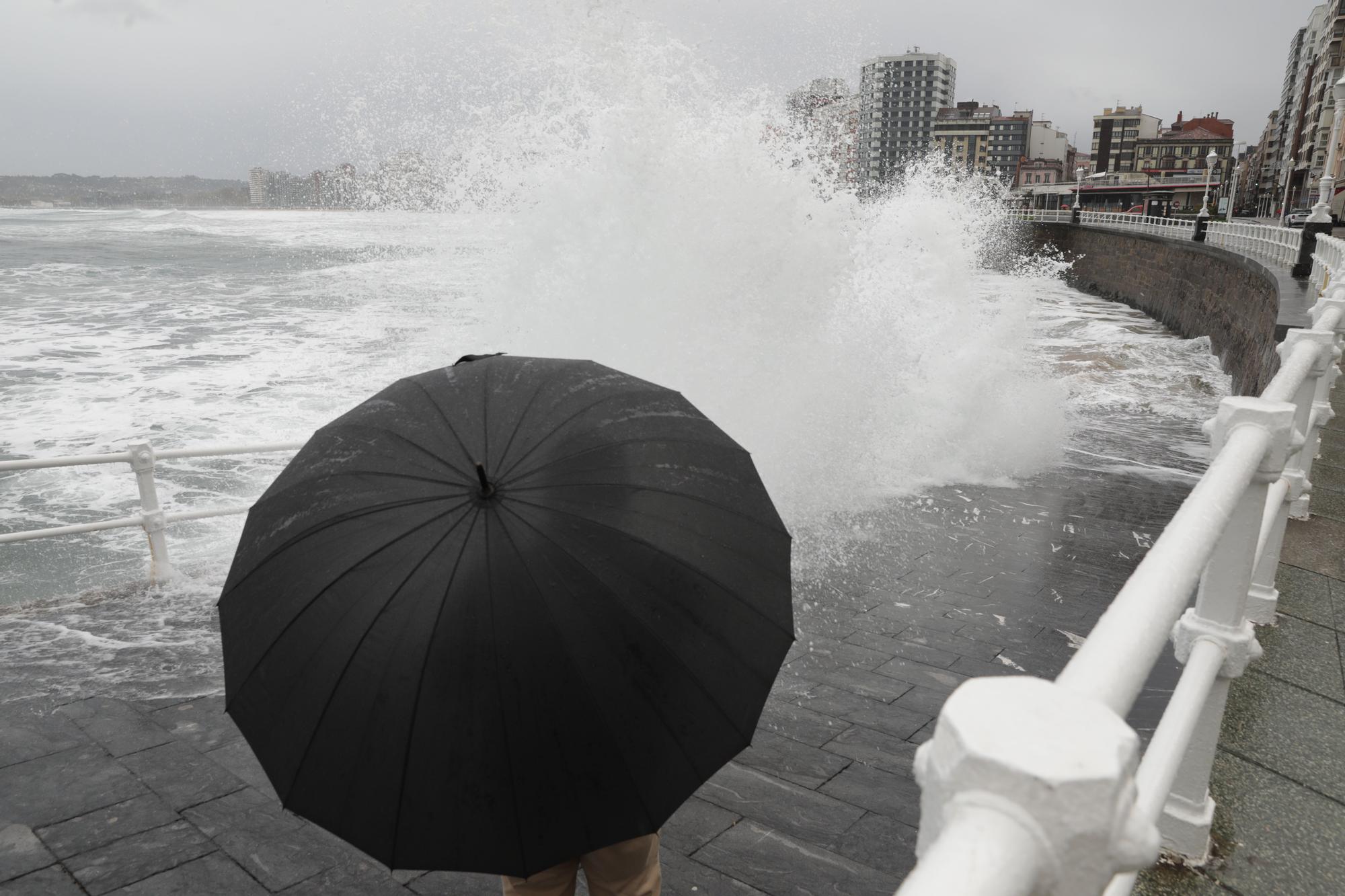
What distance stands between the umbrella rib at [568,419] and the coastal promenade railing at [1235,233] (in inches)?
761

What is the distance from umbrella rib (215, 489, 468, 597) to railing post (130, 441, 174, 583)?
4198mm

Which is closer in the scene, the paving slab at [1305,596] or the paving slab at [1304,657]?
the paving slab at [1304,657]

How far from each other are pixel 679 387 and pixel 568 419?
7515 mm

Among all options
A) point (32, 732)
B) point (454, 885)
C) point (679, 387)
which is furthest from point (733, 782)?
point (679, 387)

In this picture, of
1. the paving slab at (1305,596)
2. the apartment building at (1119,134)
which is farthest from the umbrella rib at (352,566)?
the apartment building at (1119,134)

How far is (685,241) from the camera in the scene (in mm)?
10305

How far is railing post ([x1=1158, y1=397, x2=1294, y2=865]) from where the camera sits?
187 centimetres

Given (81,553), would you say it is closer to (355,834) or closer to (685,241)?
(685,241)

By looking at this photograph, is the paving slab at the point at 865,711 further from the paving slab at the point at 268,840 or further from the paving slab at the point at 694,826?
the paving slab at the point at 268,840

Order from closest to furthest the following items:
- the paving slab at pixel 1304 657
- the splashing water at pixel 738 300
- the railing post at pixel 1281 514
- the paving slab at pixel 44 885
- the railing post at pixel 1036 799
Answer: the railing post at pixel 1036 799 → the paving slab at pixel 1304 657 → the railing post at pixel 1281 514 → the paving slab at pixel 44 885 → the splashing water at pixel 738 300

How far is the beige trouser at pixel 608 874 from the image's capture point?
6.84 ft

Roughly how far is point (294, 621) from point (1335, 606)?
3.17 m

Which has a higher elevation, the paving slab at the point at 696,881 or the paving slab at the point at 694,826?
the paving slab at the point at 696,881

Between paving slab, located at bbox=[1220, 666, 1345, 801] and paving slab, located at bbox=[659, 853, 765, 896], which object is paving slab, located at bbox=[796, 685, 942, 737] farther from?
paving slab, located at bbox=[1220, 666, 1345, 801]
